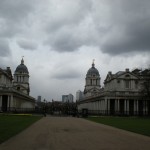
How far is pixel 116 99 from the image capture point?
125m

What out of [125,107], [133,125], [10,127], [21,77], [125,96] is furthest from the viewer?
[21,77]

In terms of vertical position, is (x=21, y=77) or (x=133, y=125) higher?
(x=21, y=77)

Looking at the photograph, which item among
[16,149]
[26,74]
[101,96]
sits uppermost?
[26,74]

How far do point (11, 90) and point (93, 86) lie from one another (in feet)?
259

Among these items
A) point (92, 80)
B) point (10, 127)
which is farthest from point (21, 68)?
point (10, 127)

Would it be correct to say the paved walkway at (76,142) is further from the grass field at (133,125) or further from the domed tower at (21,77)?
the domed tower at (21,77)

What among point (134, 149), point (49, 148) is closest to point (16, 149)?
point (49, 148)

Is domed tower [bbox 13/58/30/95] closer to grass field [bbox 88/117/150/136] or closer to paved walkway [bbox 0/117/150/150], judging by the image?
grass field [bbox 88/117/150/136]

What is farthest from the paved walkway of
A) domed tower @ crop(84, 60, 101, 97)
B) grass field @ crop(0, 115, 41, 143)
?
domed tower @ crop(84, 60, 101, 97)

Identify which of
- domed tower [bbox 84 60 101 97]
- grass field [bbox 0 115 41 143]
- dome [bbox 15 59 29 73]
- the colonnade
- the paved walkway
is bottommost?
the paved walkway

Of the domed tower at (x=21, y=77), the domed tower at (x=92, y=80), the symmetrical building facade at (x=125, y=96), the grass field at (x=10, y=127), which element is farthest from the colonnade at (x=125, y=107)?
the grass field at (x=10, y=127)

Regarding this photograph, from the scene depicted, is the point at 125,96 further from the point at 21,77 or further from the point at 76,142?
the point at 76,142

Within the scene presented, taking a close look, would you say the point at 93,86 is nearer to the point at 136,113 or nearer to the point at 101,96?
the point at 101,96

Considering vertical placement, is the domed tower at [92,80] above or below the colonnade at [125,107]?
above
